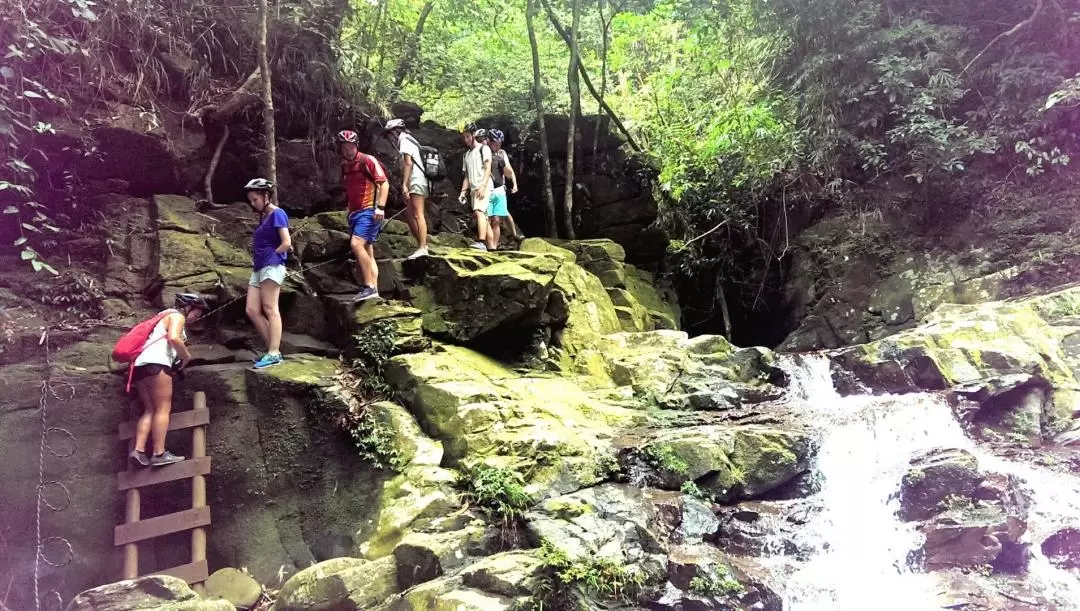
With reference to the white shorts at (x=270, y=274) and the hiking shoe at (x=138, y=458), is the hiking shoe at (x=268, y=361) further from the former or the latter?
the hiking shoe at (x=138, y=458)

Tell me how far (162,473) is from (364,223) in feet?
11.1

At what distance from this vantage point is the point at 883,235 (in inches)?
472

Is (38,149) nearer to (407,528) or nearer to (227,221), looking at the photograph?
(227,221)

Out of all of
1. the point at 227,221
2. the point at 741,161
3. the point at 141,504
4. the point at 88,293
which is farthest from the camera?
the point at 741,161

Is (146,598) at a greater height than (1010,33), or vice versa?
(1010,33)

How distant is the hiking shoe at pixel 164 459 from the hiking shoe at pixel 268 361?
3.86ft

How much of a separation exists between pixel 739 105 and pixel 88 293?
12.1 meters

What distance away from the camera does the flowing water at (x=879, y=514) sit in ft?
16.8

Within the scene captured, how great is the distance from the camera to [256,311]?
264 inches

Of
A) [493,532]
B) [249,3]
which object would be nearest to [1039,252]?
[493,532]

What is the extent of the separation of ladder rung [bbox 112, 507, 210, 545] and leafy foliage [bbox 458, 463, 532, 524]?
2506mm

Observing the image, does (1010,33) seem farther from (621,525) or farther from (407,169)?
(621,525)

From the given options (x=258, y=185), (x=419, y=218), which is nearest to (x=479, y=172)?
(x=419, y=218)

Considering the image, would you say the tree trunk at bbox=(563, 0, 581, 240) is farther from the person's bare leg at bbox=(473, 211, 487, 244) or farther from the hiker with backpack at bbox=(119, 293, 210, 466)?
the hiker with backpack at bbox=(119, 293, 210, 466)
